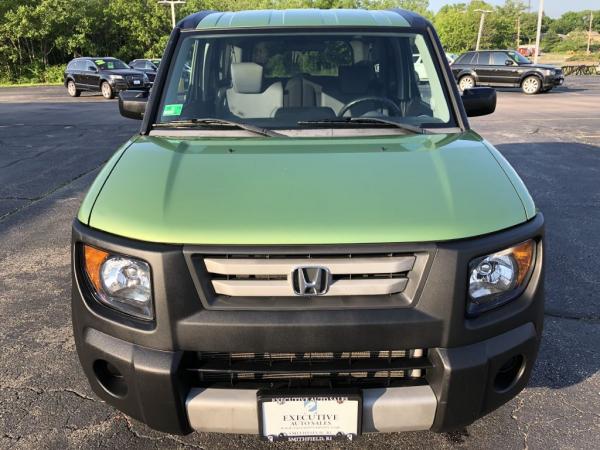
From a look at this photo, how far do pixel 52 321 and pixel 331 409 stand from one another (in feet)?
8.31

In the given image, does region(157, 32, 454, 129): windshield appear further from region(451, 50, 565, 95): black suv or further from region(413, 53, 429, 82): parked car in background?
region(451, 50, 565, 95): black suv

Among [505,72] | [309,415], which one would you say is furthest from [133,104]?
[505,72]

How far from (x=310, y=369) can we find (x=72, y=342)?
208 centimetres

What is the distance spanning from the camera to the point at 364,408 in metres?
1.91

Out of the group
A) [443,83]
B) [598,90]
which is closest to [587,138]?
[443,83]

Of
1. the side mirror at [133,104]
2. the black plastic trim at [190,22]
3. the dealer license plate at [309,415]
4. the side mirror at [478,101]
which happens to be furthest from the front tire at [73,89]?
the dealer license plate at [309,415]

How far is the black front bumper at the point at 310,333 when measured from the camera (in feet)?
6.13

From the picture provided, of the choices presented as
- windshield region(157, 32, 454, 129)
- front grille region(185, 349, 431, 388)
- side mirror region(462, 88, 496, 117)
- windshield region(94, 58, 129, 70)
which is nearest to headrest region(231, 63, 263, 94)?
windshield region(157, 32, 454, 129)

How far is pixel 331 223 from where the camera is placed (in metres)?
1.90

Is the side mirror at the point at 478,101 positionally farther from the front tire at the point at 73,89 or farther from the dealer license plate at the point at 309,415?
the front tire at the point at 73,89

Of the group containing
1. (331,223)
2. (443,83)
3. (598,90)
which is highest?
(443,83)

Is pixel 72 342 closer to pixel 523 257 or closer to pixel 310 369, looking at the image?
pixel 310 369

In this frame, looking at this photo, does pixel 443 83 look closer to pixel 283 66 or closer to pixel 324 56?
pixel 324 56

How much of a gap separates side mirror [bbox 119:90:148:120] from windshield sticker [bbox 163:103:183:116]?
0.41m
